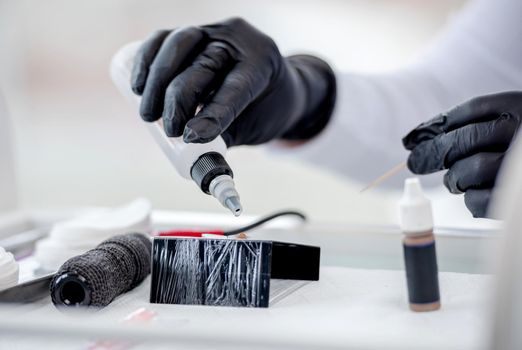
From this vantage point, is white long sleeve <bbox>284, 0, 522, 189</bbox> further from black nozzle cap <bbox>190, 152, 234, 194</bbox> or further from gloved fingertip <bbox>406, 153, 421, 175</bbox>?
black nozzle cap <bbox>190, 152, 234, 194</bbox>

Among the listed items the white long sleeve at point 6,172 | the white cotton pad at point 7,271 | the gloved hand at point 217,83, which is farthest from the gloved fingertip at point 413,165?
the white long sleeve at point 6,172

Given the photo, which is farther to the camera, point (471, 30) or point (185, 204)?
point (185, 204)

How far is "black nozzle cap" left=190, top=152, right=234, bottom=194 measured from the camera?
1.90ft

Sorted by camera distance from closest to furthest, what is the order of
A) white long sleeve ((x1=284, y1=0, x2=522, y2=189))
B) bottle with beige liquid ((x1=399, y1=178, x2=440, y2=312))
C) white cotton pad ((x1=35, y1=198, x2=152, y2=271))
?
bottle with beige liquid ((x1=399, y1=178, x2=440, y2=312)) < white cotton pad ((x1=35, y1=198, x2=152, y2=271)) < white long sleeve ((x1=284, y1=0, x2=522, y2=189))

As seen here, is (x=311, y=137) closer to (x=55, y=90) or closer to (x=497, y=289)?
(x=497, y=289)

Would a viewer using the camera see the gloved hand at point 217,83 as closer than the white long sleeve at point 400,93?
Yes

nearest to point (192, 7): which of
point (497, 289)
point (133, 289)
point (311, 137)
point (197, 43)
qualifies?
point (311, 137)

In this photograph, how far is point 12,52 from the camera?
10.1 ft

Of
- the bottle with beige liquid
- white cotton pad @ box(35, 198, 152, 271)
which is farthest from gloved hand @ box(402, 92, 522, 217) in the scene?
white cotton pad @ box(35, 198, 152, 271)

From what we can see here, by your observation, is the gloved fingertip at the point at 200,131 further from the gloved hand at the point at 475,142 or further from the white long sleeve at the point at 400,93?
the white long sleeve at the point at 400,93

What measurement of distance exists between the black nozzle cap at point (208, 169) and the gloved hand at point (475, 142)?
0.73ft

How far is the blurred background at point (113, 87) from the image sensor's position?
8.55 ft

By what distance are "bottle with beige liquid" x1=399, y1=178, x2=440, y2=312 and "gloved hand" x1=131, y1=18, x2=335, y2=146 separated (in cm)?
22

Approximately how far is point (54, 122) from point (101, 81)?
0.60 m
